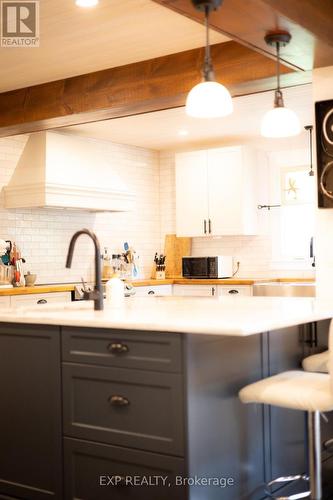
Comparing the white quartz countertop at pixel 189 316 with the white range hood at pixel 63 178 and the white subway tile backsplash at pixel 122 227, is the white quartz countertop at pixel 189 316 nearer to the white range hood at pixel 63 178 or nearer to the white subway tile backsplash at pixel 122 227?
the white range hood at pixel 63 178

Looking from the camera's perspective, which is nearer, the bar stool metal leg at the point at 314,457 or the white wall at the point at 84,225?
the bar stool metal leg at the point at 314,457

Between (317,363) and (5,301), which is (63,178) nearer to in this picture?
(5,301)

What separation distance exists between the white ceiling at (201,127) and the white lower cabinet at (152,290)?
1.68m

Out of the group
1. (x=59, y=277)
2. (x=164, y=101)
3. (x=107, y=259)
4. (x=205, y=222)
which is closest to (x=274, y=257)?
(x=205, y=222)

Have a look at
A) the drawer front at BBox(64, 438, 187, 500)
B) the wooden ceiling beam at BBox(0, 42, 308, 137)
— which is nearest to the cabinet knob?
the drawer front at BBox(64, 438, 187, 500)

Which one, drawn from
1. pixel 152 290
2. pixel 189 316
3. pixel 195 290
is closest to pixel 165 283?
pixel 152 290

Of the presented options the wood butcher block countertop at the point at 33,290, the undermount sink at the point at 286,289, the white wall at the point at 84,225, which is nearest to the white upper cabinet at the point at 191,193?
the white wall at the point at 84,225

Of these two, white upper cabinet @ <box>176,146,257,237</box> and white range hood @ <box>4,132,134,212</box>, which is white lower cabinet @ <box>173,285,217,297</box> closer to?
white upper cabinet @ <box>176,146,257,237</box>

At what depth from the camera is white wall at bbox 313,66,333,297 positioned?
3922mm

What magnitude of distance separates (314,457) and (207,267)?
175 inches

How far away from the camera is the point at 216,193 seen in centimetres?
731

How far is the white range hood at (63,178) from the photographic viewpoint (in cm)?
610

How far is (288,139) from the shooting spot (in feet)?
23.4

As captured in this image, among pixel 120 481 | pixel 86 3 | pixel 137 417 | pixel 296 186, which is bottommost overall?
pixel 120 481
